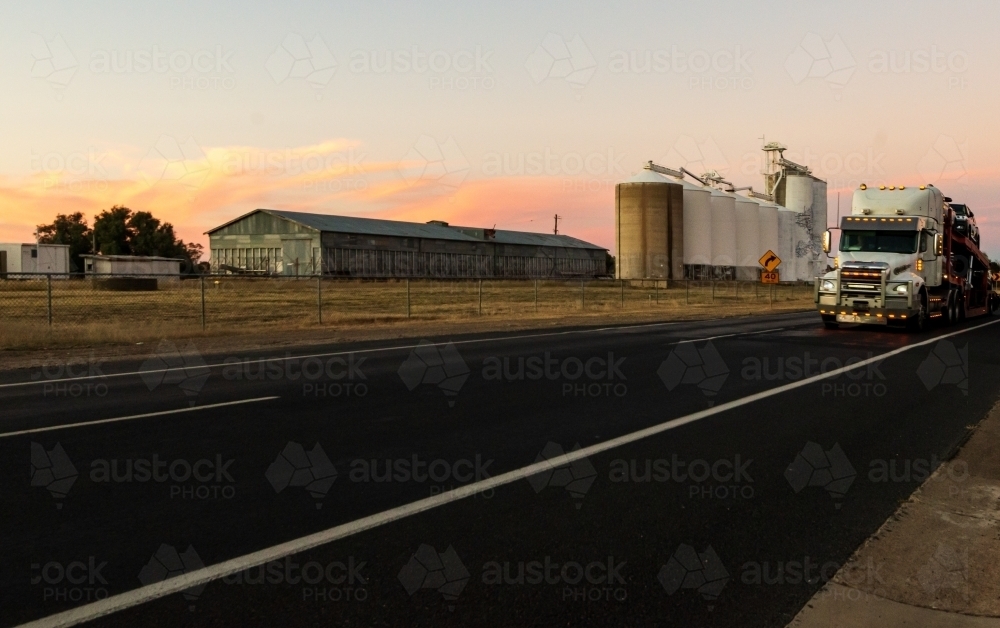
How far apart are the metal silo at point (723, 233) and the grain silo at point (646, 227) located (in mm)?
8810

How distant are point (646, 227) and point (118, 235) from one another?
2854 inches

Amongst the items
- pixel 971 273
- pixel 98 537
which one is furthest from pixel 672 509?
pixel 971 273

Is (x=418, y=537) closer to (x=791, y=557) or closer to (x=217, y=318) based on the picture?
(x=791, y=557)

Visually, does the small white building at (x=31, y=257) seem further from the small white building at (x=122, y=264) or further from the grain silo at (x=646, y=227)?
the grain silo at (x=646, y=227)

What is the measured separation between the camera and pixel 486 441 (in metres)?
7.21

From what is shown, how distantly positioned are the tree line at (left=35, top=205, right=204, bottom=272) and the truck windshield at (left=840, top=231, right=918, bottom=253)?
88611mm

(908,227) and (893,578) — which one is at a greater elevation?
(908,227)

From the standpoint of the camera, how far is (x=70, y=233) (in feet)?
356

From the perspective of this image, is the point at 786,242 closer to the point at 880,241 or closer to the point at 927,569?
the point at 880,241

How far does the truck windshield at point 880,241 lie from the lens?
21.9 m

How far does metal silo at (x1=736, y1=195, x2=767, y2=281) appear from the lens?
263ft

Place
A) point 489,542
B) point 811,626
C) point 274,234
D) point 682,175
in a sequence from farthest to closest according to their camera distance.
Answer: point 682,175, point 274,234, point 489,542, point 811,626

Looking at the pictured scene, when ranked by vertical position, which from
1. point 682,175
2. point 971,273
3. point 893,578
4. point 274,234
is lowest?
point 893,578

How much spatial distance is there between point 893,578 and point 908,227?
66.8 feet
